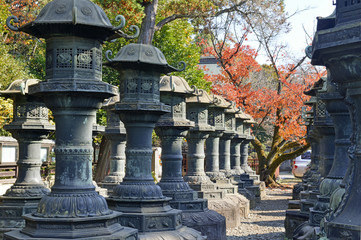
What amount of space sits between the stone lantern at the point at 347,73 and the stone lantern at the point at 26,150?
5302 mm

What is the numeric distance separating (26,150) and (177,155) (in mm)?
2895

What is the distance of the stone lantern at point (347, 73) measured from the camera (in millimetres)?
4801

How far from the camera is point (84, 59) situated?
20.8 feet

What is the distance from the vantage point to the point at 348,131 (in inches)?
273

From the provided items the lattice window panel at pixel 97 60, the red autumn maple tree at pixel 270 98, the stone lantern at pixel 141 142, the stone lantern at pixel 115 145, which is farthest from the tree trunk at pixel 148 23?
the lattice window panel at pixel 97 60

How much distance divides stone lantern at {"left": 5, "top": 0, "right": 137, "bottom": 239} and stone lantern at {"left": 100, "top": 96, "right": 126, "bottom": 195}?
503 cm

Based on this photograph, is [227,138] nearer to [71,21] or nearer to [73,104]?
[73,104]

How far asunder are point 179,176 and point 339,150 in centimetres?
389

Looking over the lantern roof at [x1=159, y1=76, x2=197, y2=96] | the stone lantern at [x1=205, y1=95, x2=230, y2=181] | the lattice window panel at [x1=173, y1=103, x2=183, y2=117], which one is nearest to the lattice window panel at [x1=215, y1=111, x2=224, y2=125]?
the stone lantern at [x1=205, y1=95, x2=230, y2=181]

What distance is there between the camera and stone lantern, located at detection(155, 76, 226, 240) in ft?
32.7

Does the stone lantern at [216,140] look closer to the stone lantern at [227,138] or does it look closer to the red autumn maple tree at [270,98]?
the stone lantern at [227,138]

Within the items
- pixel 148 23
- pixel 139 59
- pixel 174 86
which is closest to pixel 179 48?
pixel 148 23

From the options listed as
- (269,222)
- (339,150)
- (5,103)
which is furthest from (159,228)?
(5,103)

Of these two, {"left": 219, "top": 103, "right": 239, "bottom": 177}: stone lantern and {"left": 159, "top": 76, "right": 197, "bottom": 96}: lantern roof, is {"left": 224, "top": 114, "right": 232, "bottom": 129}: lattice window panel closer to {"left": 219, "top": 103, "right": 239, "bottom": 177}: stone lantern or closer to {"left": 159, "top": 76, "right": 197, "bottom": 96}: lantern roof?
{"left": 219, "top": 103, "right": 239, "bottom": 177}: stone lantern
